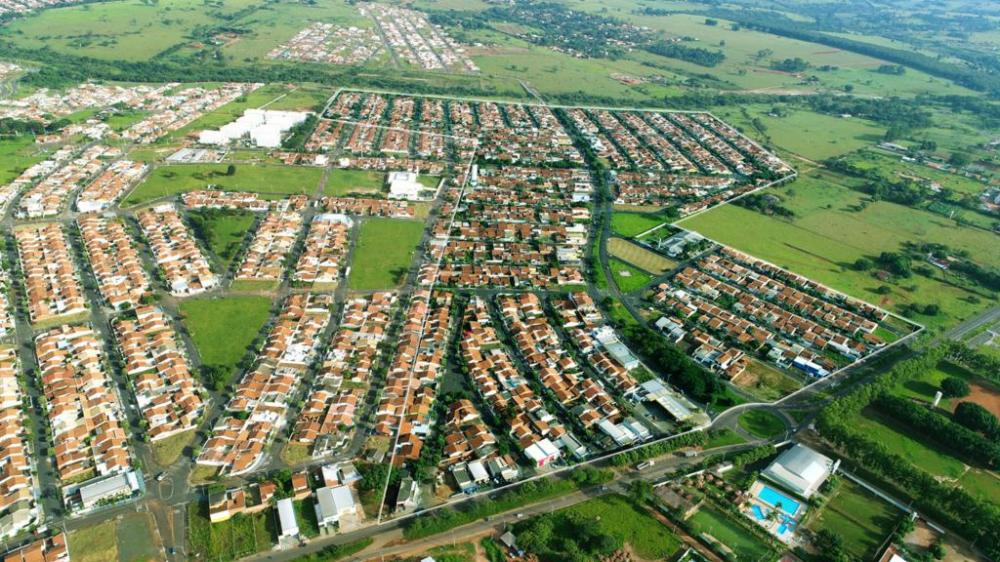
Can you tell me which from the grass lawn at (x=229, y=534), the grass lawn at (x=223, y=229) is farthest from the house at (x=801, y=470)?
the grass lawn at (x=223, y=229)

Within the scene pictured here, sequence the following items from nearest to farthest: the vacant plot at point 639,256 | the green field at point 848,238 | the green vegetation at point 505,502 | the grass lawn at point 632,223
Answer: the green vegetation at point 505,502 → the green field at point 848,238 → the vacant plot at point 639,256 → the grass lawn at point 632,223

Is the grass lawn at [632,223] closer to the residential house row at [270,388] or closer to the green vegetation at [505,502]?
the residential house row at [270,388]

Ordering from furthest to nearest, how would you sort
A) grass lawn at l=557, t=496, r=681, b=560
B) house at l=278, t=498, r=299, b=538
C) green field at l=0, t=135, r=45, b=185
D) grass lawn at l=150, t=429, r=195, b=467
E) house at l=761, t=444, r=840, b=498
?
green field at l=0, t=135, r=45, b=185 → house at l=761, t=444, r=840, b=498 → grass lawn at l=150, t=429, r=195, b=467 → grass lawn at l=557, t=496, r=681, b=560 → house at l=278, t=498, r=299, b=538

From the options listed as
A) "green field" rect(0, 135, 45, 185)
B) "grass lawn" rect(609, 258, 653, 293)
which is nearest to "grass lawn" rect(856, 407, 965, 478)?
"grass lawn" rect(609, 258, 653, 293)

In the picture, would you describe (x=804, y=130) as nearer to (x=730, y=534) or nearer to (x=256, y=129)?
(x=256, y=129)

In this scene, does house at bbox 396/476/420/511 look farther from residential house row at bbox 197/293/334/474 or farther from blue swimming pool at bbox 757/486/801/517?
blue swimming pool at bbox 757/486/801/517

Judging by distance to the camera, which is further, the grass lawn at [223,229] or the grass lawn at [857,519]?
the grass lawn at [223,229]

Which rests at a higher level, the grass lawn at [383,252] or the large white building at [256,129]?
the grass lawn at [383,252]
